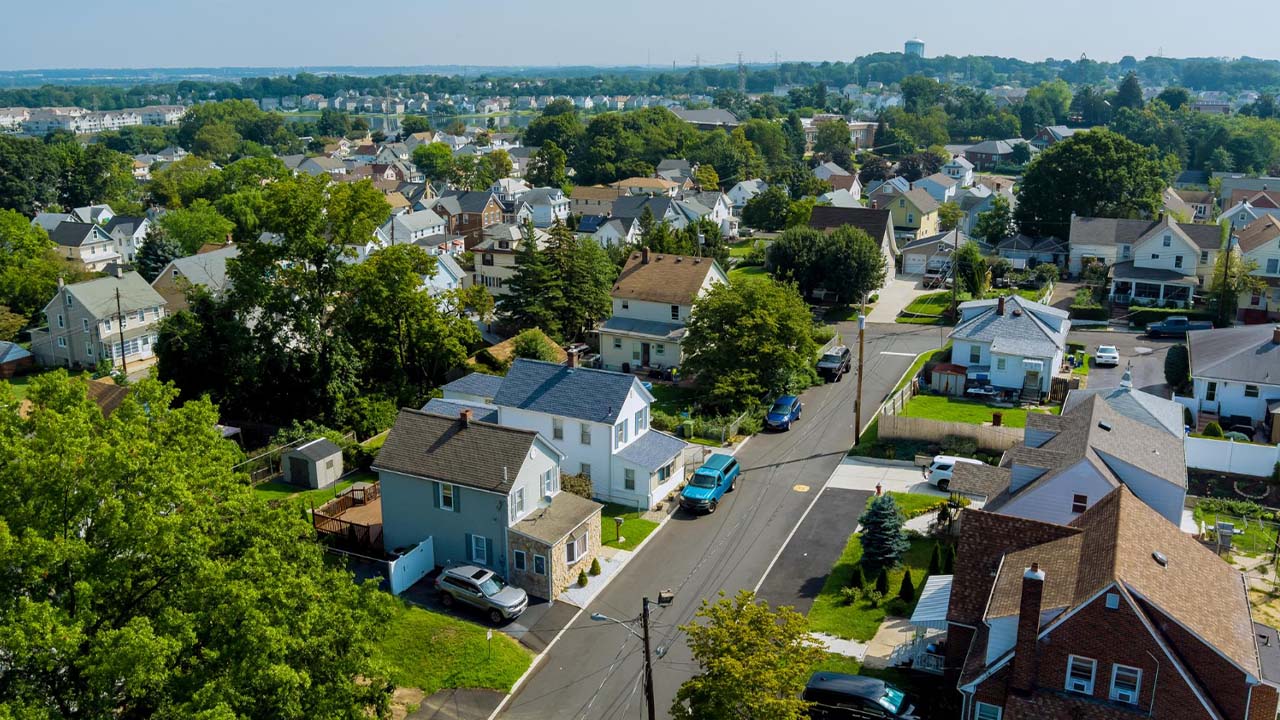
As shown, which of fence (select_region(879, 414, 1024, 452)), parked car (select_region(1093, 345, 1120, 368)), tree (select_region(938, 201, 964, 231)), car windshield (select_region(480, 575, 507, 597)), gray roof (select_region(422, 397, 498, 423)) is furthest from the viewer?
tree (select_region(938, 201, 964, 231))

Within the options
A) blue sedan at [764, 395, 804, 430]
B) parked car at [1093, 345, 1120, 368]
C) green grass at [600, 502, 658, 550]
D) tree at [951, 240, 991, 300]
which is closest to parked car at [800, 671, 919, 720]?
green grass at [600, 502, 658, 550]

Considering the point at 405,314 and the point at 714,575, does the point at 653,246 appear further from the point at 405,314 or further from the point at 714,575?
the point at 714,575

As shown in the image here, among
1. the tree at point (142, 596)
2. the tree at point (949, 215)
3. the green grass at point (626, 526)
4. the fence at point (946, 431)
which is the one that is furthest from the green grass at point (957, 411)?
the tree at point (949, 215)

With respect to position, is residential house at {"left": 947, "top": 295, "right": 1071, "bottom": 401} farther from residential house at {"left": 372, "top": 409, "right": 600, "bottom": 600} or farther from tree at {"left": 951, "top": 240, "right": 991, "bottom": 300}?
residential house at {"left": 372, "top": 409, "right": 600, "bottom": 600}

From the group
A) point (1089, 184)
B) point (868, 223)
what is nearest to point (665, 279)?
point (868, 223)

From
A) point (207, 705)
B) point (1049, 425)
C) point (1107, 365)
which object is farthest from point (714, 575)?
point (1107, 365)

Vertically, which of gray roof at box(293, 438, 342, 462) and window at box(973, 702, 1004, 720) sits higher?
window at box(973, 702, 1004, 720)
